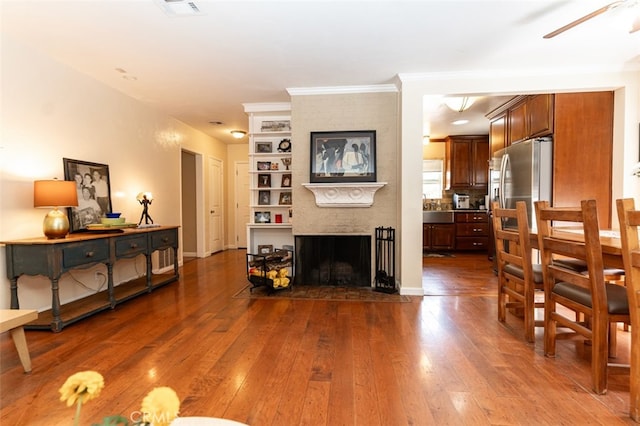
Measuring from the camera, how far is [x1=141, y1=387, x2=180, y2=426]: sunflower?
0.65 meters

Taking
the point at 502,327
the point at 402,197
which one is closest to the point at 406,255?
the point at 402,197

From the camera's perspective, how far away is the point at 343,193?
3832 millimetres

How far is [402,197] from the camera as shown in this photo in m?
3.54

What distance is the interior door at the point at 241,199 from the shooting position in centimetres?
710

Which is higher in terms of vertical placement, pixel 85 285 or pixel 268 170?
pixel 268 170

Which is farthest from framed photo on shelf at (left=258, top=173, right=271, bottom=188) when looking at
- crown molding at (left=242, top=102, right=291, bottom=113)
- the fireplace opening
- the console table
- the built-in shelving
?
the console table

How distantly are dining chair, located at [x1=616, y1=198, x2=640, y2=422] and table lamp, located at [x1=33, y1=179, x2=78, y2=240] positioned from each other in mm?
3773

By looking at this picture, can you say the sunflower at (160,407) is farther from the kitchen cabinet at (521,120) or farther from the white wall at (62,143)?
the kitchen cabinet at (521,120)

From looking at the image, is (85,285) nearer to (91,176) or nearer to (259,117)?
(91,176)

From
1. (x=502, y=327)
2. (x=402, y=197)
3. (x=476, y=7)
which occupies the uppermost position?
(x=476, y=7)

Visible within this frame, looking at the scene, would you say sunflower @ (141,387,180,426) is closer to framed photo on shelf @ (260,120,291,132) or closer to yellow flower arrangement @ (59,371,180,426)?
yellow flower arrangement @ (59,371,180,426)

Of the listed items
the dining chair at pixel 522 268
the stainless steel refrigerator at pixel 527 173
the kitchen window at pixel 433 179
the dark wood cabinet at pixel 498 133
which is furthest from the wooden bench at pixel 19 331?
the kitchen window at pixel 433 179

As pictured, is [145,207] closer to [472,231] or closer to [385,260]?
[385,260]

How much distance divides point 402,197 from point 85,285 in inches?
145
